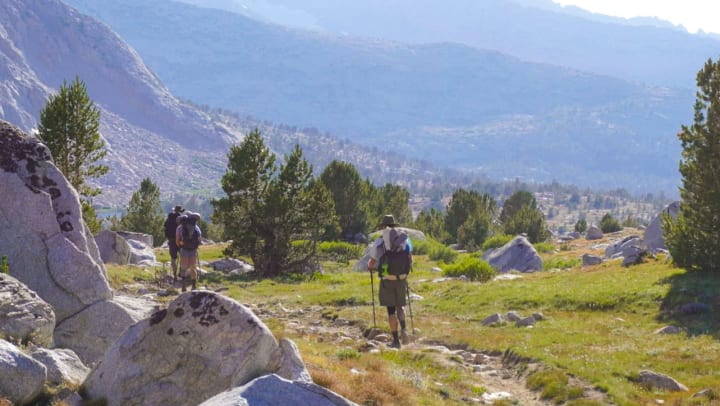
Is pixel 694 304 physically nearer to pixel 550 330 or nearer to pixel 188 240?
pixel 550 330

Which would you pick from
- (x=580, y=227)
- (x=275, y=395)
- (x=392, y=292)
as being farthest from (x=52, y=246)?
(x=580, y=227)

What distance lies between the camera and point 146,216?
268ft

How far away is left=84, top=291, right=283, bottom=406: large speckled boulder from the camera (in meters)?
12.9

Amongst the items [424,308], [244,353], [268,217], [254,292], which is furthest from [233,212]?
[244,353]

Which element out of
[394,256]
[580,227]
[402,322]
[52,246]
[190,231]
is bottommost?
[580,227]

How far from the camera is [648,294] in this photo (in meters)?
29.2

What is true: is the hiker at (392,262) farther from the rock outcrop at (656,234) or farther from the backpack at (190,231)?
the rock outcrop at (656,234)

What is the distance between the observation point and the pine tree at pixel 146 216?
265ft

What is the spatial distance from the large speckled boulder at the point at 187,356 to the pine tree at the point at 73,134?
39043 mm

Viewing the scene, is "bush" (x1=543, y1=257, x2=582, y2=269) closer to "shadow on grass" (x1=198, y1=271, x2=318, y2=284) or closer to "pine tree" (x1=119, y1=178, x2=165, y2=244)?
"shadow on grass" (x1=198, y1=271, x2=318, y2=284)

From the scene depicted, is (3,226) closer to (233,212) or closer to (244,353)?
(244,353)

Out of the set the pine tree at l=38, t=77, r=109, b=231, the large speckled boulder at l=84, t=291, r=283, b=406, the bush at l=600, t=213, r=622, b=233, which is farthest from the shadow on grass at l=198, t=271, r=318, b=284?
the bush at l=600, t=213, r=622, b=233

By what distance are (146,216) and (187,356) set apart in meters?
71.4

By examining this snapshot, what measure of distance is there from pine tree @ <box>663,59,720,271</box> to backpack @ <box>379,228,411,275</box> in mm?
16945
